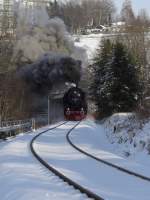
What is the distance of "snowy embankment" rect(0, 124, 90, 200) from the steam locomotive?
43.1 meters

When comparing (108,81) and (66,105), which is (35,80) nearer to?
(66,105)

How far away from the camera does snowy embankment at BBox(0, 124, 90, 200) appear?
10.6 meters

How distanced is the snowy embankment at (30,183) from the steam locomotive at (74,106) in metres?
43.1

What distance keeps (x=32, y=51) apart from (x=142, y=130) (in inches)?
2192

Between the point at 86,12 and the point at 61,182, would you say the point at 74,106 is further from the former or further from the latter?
the point at 86,12

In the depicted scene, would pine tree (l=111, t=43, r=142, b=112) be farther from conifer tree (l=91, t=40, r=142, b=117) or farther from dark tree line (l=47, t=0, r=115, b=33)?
dark tree line (l=47, t=0, r=115, b=33)

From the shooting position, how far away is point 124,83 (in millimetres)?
51781

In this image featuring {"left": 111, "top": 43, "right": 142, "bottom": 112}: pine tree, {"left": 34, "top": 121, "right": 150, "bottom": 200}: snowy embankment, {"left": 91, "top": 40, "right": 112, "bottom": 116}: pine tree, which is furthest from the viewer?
{"left": 91, "top": 40, "right": 112, "bottom": 116}: pine tree

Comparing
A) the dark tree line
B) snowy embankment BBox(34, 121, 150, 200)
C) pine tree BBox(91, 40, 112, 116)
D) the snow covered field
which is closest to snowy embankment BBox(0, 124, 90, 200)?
the snow covered field

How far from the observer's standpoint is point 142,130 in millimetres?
25062

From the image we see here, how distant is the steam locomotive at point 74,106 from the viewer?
6103cm

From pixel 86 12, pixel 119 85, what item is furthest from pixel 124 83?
pixel 86 12

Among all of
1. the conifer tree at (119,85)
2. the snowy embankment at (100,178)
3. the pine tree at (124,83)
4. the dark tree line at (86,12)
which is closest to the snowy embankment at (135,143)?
the snowy embankment at (100,178)

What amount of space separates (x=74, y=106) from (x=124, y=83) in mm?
10682
